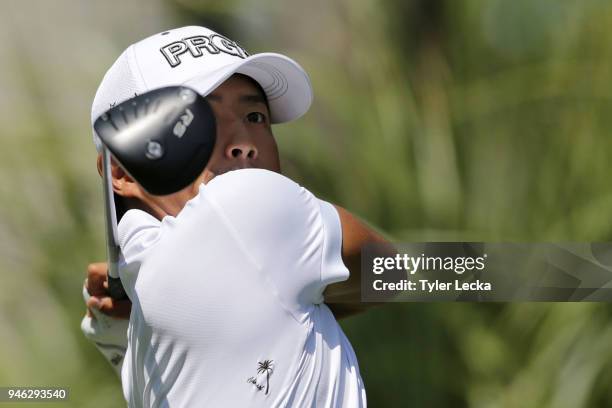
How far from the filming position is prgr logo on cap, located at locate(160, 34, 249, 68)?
77 cm

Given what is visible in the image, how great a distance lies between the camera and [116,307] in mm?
876

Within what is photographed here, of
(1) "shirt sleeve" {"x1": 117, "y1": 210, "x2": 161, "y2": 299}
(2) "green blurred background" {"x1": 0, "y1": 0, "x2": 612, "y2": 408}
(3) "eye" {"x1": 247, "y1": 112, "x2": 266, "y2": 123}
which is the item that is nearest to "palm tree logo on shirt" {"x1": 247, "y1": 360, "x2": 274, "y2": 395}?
(1) "shirt sleeve" {"x1": 117, "y1": 210, "x2": 161, "y2": 299}

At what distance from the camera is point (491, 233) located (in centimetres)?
184

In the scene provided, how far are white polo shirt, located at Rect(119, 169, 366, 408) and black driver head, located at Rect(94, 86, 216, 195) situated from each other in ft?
0.25

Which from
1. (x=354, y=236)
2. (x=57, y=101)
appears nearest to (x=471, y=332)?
(x=57, y=101)

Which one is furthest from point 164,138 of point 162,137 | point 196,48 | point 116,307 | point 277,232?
point 116,307

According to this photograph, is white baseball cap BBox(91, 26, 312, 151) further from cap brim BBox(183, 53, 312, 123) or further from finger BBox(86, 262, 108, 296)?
finger BBox(86, 262, 108, 296)

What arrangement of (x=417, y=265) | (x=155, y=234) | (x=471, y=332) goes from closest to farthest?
(x=155, y=234)
(x=417, y=265)
(x=471, y=332)

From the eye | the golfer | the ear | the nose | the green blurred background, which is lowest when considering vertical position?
the green blurred background

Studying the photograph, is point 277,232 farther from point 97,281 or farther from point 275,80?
point 97,281

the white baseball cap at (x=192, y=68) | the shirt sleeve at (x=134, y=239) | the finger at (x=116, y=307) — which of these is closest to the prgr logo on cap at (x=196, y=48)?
the white baseball cap at (x=192, y=68)

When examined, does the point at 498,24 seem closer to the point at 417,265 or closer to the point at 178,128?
the point at 417,265

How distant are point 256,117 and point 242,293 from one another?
0.20m

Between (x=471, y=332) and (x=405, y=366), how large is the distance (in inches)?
5.8
